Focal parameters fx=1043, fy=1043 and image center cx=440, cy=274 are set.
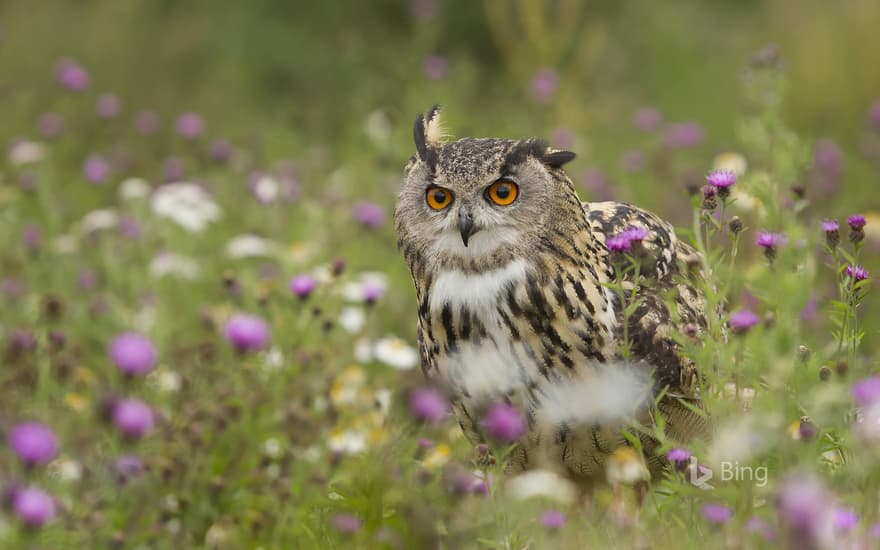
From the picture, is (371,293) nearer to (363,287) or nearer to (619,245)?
(363,287)

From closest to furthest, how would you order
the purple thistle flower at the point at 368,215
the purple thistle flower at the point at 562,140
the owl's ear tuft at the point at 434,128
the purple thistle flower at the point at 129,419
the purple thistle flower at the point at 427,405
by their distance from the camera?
the purple thistle flower at the point at 129,419 < the purple thistle flower at the point at 427,405 < the owl's ear tuft at the point at 434,128 < the purple thistle flower at the point at 368,215 < the purple thistle flower at the point at 562,140

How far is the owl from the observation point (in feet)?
8.74

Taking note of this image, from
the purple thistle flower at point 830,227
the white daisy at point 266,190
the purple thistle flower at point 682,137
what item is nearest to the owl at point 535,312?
the purple thistle flower at point 830,227

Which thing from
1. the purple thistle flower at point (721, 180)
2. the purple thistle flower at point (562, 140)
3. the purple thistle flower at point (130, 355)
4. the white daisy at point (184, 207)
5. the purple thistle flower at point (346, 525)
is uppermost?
the purple thistle flower at point (721, 180)

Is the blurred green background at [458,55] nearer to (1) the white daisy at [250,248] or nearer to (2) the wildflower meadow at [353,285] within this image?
(2) the wildflower meadow at [353,285]

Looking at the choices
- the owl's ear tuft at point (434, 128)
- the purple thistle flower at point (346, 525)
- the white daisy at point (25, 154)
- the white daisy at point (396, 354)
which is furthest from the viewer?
the white daisy at point (25, 154)

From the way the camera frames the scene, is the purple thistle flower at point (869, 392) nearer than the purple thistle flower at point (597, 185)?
Yes

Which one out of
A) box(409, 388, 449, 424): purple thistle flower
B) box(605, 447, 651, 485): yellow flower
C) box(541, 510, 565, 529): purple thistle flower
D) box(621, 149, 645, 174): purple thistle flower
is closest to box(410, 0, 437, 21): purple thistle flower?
box(621, 149, 645, 174): purple thistle flower

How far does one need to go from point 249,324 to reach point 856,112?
22.6 feet

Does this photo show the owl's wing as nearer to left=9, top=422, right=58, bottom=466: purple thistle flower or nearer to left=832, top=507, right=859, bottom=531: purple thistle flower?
left=832, top=507, right=859, bottom=531: purple thistle flower

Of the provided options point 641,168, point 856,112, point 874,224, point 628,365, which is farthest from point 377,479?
point 856,112

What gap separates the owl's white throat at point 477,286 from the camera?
2.75 metres

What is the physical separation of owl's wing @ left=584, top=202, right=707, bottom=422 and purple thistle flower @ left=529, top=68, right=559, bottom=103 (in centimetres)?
347

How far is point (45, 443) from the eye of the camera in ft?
6.59
